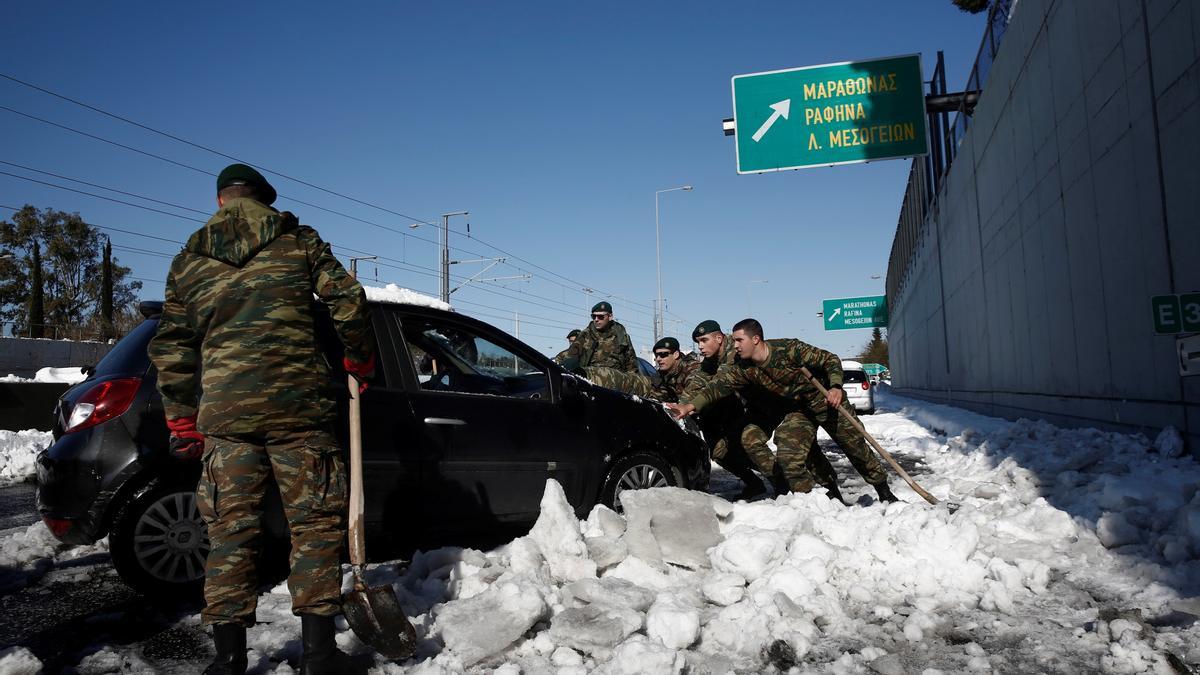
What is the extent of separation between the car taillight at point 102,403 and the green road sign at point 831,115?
9.91 metres

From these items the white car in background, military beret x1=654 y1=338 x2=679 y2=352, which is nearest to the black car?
military beret x1=654 y1=338 x2=679 y2=352

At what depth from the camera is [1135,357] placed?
7293mm

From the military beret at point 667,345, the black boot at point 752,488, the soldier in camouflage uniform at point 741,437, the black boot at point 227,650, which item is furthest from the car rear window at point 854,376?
the black boot at point 227,650

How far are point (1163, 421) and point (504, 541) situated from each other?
5.59m

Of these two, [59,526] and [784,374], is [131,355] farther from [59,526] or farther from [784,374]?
[784,374]

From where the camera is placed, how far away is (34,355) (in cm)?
2902

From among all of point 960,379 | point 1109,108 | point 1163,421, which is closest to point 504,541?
point 1163,421

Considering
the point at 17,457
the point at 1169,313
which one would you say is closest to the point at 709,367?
the point at 1169,313

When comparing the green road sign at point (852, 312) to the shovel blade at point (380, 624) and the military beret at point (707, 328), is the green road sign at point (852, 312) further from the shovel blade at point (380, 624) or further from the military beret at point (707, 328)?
the shovel blade at point (380, 624)

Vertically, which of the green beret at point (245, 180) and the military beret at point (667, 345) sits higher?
the green beret at point (245, 180)

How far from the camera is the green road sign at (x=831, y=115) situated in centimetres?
1199

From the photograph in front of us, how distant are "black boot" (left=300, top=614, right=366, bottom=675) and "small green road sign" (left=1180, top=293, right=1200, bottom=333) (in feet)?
16.3

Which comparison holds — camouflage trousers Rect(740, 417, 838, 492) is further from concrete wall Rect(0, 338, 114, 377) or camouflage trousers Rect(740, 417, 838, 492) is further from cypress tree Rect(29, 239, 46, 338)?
cypress tree Rect(29, 239, 46, 338)

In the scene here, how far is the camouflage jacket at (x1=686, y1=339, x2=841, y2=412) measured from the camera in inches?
254
